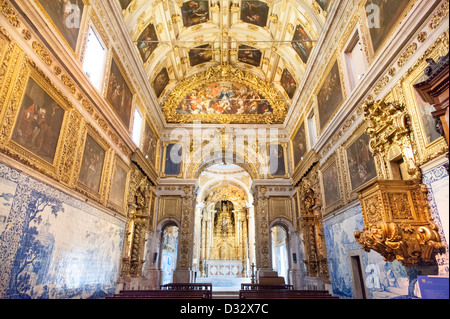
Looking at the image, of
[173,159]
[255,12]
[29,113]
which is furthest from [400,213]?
[173,159]

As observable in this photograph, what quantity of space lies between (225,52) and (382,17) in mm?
11468

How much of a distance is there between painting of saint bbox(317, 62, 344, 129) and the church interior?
10cm

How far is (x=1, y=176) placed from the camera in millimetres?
5254

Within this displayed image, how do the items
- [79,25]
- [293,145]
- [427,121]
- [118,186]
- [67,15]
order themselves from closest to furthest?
1. [427,121]
2. [67,15]
3. [79,25]
4. [118,186]
5. [293,145]

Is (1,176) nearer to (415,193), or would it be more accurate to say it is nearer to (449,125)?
(449,125)

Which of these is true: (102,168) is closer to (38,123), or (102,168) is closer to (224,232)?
(38,123)

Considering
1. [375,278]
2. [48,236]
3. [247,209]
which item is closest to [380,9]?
[375,278]

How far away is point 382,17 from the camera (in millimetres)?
7574

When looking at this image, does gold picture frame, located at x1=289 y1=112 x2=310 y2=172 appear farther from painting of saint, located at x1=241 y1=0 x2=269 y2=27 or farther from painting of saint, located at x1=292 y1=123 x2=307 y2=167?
painting of saint, located at x1=241 y1=0 x2=269 y2=27

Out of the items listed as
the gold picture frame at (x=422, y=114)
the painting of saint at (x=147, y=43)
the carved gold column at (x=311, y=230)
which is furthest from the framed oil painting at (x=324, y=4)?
the carved gold column at (x=311, y=230)

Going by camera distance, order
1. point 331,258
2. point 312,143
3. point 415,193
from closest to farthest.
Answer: point 415,193 → point 331,258 → point 312,143

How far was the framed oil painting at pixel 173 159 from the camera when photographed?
58.8 feet

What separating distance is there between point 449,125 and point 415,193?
2.04m

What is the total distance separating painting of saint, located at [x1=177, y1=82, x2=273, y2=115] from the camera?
18.9 m
